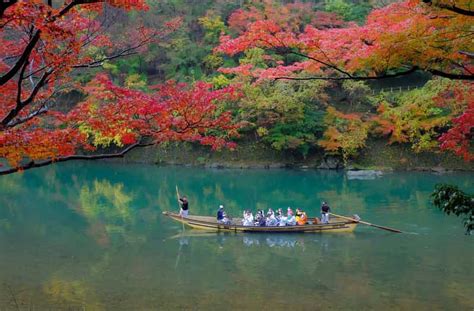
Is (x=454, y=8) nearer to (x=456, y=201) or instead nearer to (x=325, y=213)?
(x=456, y=201)

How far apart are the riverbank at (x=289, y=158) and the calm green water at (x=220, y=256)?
446 cm

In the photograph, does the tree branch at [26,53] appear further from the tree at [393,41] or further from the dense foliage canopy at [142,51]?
the tree at [393,41]

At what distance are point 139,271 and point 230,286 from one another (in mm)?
2280

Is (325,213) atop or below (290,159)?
below

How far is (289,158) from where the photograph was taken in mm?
29234

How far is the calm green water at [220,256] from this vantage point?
30.6 feet

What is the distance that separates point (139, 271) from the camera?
10953mm

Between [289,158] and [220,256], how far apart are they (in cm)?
1735

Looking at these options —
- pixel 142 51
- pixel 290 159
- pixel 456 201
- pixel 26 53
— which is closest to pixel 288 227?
pixel 142 51

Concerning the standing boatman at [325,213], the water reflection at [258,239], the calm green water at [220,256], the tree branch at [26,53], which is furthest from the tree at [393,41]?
the standing boatman at [325,213]

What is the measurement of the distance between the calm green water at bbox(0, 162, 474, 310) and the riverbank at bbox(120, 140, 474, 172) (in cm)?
446

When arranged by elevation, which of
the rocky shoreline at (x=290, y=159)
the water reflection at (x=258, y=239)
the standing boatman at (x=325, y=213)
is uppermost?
the rocky shoreline at (x=290, y=159)

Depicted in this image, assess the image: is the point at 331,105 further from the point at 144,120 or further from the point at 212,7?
the point at 144,120

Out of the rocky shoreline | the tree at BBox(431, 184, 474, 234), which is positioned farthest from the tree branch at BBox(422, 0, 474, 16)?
the rocky shoreline
